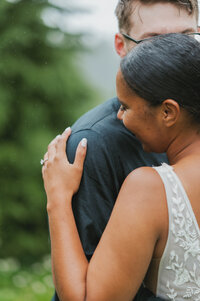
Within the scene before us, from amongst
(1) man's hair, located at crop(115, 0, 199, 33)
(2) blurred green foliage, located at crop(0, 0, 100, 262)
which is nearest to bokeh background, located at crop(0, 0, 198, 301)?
(2) blurred green foliage, located at crop(0, 0, 100, 262)

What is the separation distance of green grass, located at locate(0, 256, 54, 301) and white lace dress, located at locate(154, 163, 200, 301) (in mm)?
3718

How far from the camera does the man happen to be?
2.21 m

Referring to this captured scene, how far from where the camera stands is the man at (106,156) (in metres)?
2.21

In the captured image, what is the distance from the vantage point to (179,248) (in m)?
1.93

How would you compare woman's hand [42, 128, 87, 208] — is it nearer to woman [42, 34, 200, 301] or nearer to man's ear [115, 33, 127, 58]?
woman [42, 34, 200, 301]

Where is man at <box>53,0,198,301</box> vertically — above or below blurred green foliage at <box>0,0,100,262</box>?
above

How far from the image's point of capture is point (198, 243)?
6.38 ft

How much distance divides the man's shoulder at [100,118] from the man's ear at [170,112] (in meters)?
0.40

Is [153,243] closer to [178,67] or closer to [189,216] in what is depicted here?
[189,216]

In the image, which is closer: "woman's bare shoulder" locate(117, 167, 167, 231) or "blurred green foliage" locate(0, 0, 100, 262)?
"woman's bare shoulder" locate(117, 167, 167, 231)

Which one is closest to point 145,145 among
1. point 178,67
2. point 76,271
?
point 178,67

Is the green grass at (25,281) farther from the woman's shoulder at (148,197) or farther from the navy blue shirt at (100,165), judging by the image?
the woman's shoulder at (148,197)

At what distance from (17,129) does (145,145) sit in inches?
202

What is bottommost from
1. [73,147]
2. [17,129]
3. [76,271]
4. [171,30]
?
[17,129]
